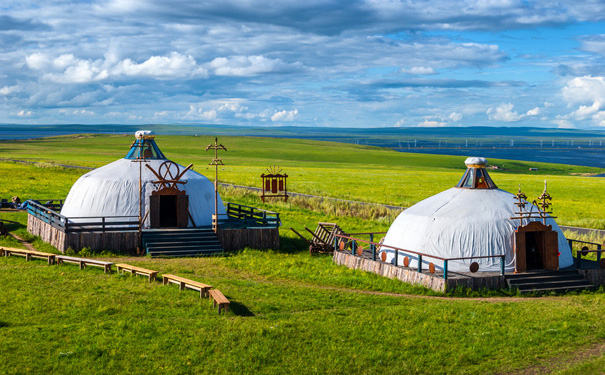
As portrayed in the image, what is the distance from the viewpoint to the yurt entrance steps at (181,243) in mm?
34312

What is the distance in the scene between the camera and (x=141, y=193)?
36656 millimetres

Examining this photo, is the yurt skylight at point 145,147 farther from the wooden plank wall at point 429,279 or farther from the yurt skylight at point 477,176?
the yurt skylight at point 477,176

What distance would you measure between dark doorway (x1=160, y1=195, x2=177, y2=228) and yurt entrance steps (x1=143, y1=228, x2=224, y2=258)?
71.9 inches

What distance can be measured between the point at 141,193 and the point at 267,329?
1861 cm

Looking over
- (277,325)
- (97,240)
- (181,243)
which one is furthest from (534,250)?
(97,240)

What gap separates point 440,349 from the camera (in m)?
19.5

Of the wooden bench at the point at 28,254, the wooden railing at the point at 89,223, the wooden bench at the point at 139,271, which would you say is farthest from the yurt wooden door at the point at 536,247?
the wooden bench at the point at 28,254

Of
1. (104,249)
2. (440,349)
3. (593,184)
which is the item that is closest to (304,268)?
(104,249)

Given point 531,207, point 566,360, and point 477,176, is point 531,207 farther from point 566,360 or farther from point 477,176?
point 566,360

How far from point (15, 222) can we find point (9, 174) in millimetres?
43324

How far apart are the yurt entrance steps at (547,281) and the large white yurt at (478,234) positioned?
525 mm

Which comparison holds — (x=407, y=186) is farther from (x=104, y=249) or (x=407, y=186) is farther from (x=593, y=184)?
(x=104, y=249)

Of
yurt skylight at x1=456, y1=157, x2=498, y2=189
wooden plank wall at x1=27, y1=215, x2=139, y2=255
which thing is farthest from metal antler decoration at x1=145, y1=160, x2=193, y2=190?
yurt skylight at x1=456, y1=157, x2=498, y2=189

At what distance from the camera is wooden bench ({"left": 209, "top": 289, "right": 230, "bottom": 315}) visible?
22172 millimetres
